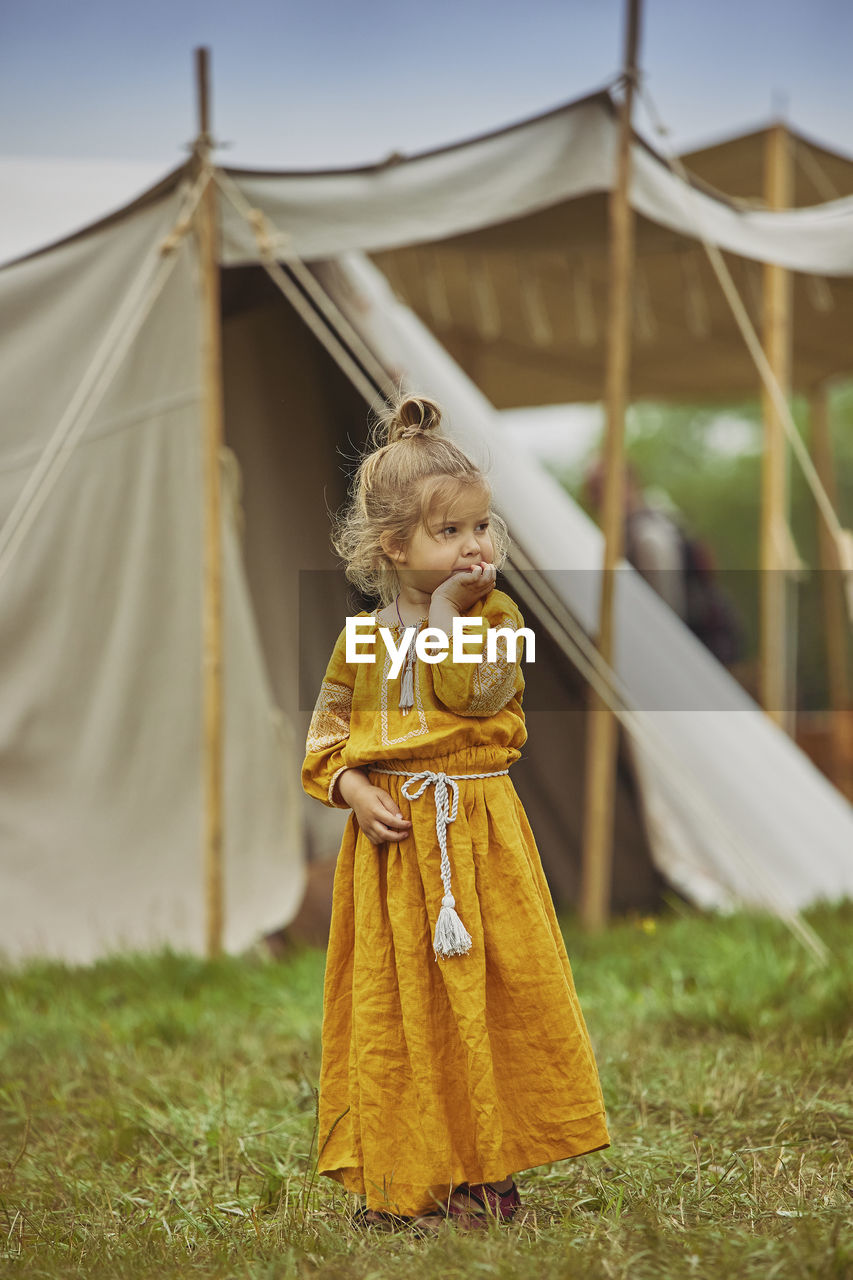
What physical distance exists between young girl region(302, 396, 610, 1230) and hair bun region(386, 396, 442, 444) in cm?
4

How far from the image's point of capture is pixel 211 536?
10.4 ft

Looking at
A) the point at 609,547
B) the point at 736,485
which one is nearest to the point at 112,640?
the point at 609,547

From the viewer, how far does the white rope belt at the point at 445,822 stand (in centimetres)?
147

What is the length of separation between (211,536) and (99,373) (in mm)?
545

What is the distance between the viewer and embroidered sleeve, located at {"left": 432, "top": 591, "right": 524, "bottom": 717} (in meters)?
Answer: 1.50

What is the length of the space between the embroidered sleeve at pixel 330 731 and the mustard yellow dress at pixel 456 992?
6 centimetres

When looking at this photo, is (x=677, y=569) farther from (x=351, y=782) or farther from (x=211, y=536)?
(x=351, y=782)

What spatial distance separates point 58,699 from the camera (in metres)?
3.40

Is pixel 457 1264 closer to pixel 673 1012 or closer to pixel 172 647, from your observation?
pixel 673 1012

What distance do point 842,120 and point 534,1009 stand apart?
6.72 metres

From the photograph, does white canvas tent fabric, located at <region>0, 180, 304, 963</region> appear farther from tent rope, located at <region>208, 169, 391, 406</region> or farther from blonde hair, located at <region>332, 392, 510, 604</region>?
blonde hair, located at <region>332, 392, 510, 604</region>

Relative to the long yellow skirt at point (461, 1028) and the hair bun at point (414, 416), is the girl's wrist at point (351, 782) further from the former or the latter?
the hair bun at point (414, 416)

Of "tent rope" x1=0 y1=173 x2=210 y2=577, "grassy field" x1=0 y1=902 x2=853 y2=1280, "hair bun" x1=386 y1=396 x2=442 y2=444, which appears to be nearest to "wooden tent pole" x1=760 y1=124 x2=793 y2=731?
"grassy field" x1=0 y1=902 x2=853 y2=1280

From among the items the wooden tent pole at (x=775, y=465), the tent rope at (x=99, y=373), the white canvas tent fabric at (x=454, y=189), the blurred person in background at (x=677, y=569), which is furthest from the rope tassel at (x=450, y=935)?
the blurred person in background at (x=677, y=569)
